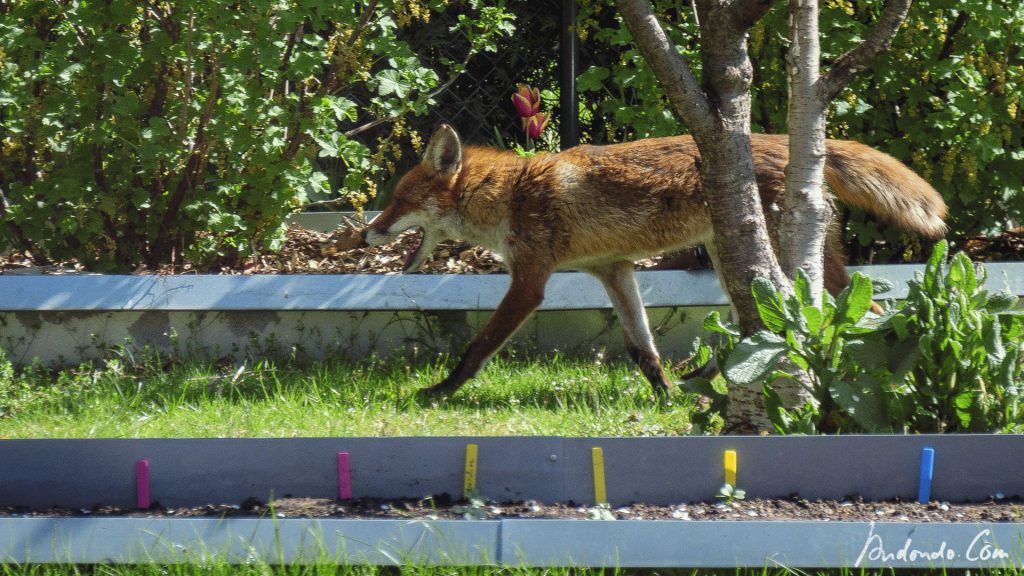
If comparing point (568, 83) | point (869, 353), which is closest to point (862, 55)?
point (869, 353)

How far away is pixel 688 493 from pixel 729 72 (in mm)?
1369

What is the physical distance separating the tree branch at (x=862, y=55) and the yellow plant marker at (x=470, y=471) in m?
1.68

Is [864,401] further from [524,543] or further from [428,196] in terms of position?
[428,196]

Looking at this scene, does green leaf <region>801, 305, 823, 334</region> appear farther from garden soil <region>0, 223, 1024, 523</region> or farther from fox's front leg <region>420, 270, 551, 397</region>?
fox's front leg <region>420, 270, 551, 397</region>

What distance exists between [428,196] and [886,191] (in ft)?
7.63

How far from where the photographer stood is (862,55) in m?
3.74

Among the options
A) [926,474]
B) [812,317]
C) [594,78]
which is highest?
[594,78]

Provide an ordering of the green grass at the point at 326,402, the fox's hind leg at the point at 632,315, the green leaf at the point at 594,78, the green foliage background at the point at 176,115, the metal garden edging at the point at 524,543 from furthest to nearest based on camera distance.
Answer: the green leaf at the point at 594,78 → the green foliage background at the point at 176,115 → the fox's hind leg at the point at 632,315 → the green grass at the point at 326,402 → the metal garden edging at the point at 524,543

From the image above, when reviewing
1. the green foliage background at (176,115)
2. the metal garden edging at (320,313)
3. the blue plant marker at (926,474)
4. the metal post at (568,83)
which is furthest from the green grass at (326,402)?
the metal post at (568,83)

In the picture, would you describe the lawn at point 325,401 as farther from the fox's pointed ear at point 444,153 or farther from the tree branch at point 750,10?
the tree branch at point 750,10

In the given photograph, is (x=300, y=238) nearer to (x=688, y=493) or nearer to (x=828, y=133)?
(x=828, y=133)

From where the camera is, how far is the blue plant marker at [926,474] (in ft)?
10.4

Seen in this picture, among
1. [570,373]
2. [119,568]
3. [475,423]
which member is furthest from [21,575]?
[570,373]

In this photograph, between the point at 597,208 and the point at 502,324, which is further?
the point at 597,208
